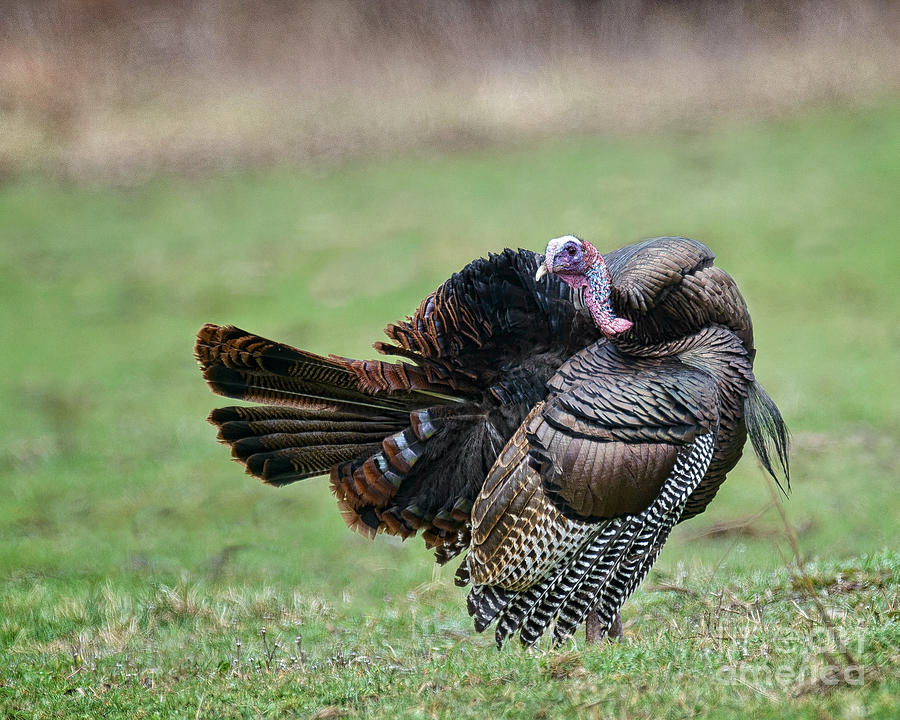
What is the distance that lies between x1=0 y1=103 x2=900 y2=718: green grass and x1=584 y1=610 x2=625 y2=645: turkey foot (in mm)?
97

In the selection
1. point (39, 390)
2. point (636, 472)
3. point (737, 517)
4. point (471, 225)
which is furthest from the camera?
point (471, 225)

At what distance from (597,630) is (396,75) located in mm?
13690

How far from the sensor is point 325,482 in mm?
9344

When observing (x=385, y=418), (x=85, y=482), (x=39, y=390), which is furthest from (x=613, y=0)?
(x=385, y=418)

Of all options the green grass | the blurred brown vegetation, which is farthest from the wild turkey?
the blurred brown vegetation

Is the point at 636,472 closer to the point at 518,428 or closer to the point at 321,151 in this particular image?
the point at 518,428

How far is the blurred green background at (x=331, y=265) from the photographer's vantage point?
17.9ft

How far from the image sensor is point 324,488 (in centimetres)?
911

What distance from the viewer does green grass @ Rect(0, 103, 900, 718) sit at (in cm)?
410

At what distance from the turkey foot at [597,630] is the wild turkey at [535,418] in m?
0.01

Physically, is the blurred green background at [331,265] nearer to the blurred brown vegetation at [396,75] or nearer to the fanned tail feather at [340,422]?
the blurred brown vegetation at [396,75]

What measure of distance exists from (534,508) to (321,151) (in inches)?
497

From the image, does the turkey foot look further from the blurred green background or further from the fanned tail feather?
the fanned tail feather

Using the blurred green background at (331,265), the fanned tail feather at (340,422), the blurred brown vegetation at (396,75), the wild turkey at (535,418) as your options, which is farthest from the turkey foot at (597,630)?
the blurred brown vegetation at (396,75)
